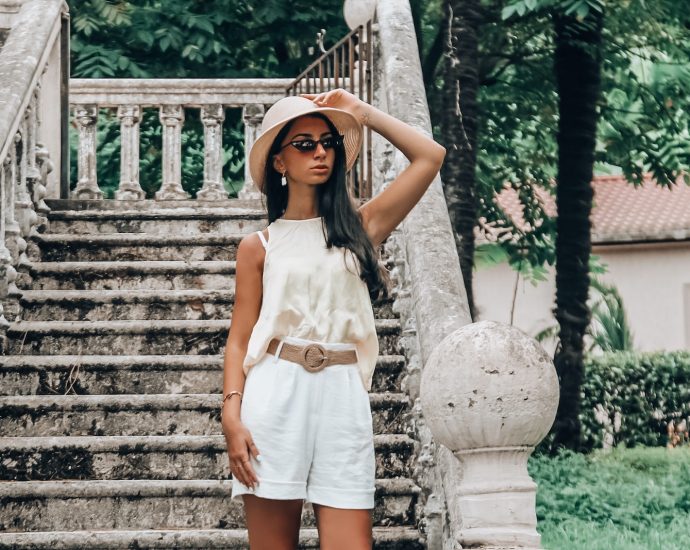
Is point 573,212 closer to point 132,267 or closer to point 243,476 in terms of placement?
point 132,267

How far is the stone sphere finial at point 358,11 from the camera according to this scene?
359 inches

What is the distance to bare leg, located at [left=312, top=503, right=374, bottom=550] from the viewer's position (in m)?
3.58

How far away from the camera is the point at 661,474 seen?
9922 mm

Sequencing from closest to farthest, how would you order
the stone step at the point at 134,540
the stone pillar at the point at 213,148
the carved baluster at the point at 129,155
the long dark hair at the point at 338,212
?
the long dark hair at the point at 338,212
the stone step at the point at 134,540
the carved baluster at the point at 129,155
the stone pillar at the point at 213,148

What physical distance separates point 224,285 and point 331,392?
4.03 metres

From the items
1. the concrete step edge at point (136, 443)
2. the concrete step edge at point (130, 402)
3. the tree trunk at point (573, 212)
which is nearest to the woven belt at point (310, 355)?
the concrete step edge at point (136, 443)

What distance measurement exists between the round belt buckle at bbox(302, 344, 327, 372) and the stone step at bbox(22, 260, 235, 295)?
156 inches

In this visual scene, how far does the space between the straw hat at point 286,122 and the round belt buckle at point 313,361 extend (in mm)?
569

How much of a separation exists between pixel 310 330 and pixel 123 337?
3.39m

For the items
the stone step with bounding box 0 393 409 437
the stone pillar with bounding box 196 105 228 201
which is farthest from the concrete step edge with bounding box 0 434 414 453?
the stone pillar with bounding box 196 105 228 201

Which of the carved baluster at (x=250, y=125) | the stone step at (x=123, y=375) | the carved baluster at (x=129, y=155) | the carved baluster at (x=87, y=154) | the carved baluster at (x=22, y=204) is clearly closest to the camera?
the stone step at (x=123, y=375)

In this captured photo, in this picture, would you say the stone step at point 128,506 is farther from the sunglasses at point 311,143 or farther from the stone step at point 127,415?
the sunglasses at point 311,143

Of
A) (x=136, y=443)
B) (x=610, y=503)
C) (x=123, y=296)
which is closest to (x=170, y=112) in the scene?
(x=123, y=296)

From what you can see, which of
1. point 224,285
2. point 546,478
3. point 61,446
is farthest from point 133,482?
point 546,478
